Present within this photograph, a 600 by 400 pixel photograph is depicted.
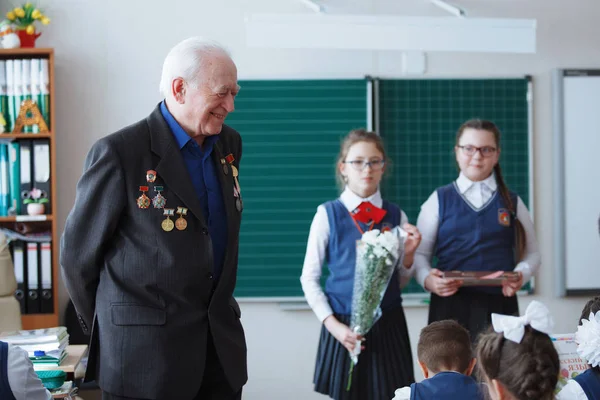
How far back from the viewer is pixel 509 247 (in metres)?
3.43

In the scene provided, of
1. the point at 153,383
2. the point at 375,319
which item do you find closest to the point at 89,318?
the point at 153,383

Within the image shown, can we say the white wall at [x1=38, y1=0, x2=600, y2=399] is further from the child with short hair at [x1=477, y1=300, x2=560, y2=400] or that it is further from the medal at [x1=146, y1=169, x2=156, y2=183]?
the child with short hair at [x1=477, y1=300, x2=560, y2=400]

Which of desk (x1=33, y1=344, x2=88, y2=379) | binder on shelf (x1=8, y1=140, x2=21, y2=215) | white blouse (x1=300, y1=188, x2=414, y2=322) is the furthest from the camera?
binder on shelf (x1=8, y1=140, x2=21, y2=215)

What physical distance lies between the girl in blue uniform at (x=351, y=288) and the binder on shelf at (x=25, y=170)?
2.04 m

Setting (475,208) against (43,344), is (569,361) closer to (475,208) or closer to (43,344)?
(475,208)

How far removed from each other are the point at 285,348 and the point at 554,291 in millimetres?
1696

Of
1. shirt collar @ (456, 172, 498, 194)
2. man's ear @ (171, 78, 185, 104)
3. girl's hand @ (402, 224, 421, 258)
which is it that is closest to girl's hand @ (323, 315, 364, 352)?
girl's hand @ (402, 224, 421, 258)

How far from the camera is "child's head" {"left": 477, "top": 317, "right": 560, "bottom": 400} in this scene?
5.51 ft

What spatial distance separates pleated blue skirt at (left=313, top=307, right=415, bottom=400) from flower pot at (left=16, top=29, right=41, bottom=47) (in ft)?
8.52

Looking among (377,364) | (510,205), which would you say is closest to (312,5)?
(510,205)

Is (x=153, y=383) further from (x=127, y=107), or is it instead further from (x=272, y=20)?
(x=127, y=107)

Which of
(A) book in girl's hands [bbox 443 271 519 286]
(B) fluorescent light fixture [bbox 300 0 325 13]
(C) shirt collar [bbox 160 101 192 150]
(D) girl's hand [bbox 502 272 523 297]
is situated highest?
(B) fluorescent light fixture [bbox 300 0 325 13]

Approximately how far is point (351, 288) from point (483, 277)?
54 centimetres

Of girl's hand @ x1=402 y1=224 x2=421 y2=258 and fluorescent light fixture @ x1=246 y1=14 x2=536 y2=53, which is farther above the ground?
fluorescent light fixture @ x1=246 y1=14 x2=536 y2=53
